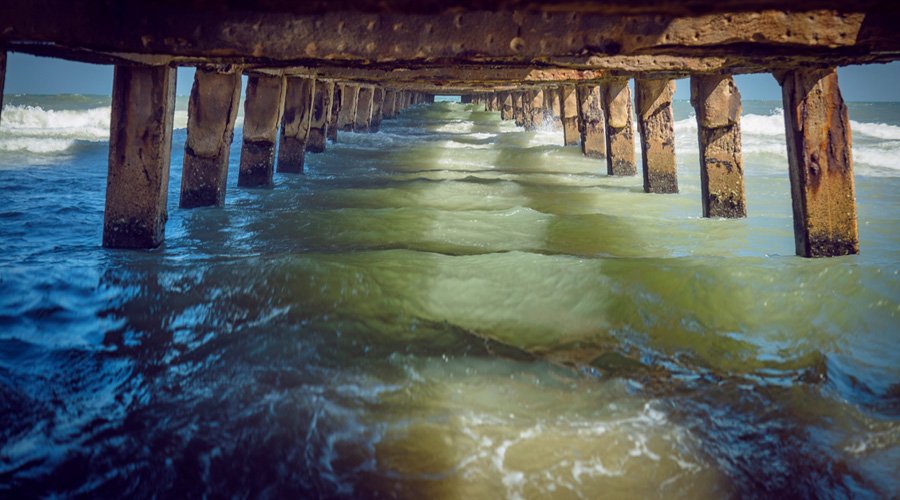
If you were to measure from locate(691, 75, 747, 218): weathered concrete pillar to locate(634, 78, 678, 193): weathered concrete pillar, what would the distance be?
2.62ft

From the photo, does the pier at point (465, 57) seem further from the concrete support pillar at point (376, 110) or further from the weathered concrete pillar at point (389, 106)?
the weathered concrete pillar at point (389, 106)

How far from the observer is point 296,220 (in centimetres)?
541

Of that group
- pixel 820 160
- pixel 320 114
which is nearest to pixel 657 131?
pixel 820 160

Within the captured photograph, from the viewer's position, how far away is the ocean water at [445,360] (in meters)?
2.04

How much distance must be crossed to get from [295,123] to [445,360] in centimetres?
598

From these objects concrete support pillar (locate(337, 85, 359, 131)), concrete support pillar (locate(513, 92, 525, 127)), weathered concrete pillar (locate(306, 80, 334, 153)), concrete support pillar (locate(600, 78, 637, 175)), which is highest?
concrete support pillar (locate(513, 92, 525, 127))

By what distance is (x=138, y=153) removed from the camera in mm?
3809

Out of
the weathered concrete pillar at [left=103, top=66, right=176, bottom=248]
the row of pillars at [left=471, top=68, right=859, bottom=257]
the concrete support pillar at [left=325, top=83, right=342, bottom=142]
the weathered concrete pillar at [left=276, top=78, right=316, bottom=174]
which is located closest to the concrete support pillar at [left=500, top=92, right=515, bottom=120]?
the concrete support pillar at [left=325, top=83, right=342, bottom=142]

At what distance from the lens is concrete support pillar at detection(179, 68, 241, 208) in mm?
4867

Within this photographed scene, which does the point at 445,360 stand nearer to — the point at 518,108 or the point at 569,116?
the point at 569,116

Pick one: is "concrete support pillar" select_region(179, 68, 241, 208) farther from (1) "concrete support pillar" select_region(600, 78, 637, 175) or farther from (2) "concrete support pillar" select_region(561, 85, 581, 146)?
(2) "concrete support pillar" select_region(561, 85, 581, 146)

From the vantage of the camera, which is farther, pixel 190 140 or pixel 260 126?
pixel 260 126

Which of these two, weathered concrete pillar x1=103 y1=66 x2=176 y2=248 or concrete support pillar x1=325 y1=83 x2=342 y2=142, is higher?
concrete support pillar x1=325 y1=83 x2=342 y2=142

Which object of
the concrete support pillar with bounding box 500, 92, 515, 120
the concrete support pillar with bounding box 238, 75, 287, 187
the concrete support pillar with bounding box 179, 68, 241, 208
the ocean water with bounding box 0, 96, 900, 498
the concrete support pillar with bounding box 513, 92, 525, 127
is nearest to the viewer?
the ocean water with bounding box 0, 96, 900, 498
